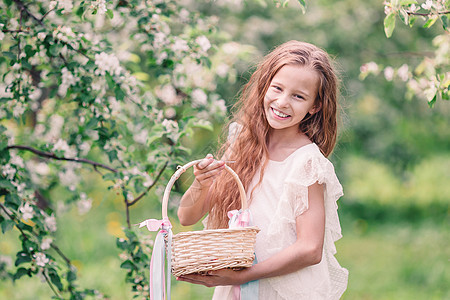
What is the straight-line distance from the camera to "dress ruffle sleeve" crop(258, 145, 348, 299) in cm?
171

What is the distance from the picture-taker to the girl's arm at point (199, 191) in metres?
1.71

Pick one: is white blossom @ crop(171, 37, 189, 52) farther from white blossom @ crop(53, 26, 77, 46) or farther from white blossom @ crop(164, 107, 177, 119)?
white blossom @ crop(53, 26, 77, 46)

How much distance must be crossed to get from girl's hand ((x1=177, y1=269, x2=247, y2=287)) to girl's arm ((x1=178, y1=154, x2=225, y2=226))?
290mm

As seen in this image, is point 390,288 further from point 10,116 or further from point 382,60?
point 10,116

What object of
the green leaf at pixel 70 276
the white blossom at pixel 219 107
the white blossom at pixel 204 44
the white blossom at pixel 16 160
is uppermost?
the white blossom at pixel 204 44

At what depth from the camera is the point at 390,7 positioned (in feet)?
6.66

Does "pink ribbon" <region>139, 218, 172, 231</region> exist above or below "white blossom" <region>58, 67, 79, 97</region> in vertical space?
below

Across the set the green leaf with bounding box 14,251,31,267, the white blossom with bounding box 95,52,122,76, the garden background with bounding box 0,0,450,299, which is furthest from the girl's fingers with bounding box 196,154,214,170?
the green leaf with bounding box 14,251,31,267

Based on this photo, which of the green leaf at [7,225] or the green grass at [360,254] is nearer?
the green leaf at [7,225]

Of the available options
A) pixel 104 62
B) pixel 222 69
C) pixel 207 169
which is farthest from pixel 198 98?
pixel 207 169

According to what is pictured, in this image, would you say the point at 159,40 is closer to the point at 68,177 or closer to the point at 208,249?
the point at 68,177

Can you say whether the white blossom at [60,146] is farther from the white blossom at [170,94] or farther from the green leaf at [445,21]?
the green leaf at [445,21]

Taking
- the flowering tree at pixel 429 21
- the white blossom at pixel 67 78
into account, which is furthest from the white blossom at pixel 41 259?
the flowering tree at pixel 429 21

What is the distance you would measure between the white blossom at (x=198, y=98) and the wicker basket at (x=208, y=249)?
48.2 inches
